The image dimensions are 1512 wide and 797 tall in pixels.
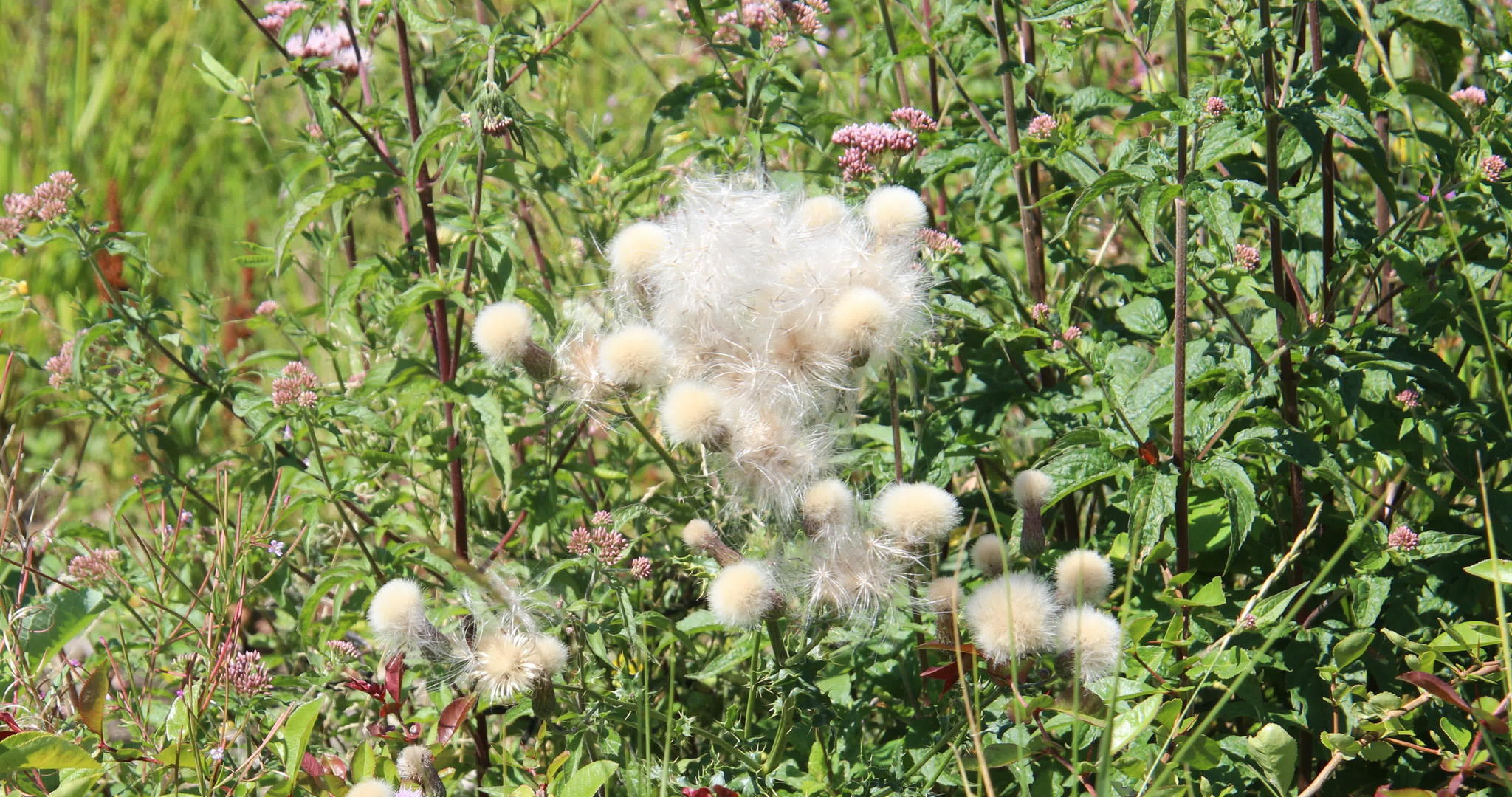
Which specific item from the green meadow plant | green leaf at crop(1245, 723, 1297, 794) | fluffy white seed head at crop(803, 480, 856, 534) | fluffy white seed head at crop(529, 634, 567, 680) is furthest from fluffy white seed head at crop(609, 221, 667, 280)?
green leaf at crop(1245, 723, 1297, 794)

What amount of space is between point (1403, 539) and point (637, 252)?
1136 millimetres

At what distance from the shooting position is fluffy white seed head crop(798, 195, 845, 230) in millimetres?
1671

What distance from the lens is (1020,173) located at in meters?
2.11

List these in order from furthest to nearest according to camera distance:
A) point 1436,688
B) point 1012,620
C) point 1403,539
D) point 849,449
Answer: point 849,449, point 1403,539, point 1436,688, point 1012,620

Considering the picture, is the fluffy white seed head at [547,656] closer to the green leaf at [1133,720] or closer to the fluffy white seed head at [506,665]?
the fluffy white seed head at [506,665]

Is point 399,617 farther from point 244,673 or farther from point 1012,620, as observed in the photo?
point 1012,620

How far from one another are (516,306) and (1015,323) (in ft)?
2.68

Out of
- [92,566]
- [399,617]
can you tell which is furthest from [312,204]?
[399,617]

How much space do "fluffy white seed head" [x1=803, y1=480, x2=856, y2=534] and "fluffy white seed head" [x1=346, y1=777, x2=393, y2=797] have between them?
0.63 m

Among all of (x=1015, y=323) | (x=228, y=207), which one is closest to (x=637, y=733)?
(x=1015, y=323)

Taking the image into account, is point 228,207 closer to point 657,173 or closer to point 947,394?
point 657,173

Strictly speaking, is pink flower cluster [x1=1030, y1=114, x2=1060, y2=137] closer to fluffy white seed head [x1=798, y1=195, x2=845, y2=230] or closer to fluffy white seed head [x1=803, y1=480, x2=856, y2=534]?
fluffy white seed head [x1=798, y1=195, x2=845, y2=230]

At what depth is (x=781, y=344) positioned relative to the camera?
1556mm

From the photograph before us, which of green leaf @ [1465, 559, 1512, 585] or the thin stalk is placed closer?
green leaf @ [1465, 559, 1512, 585]
